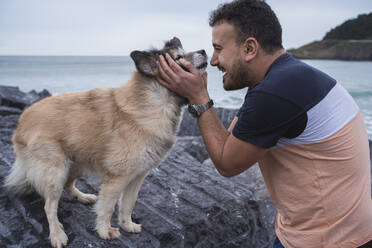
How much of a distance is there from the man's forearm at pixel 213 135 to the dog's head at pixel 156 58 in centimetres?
72

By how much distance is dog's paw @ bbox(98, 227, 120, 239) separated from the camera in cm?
336

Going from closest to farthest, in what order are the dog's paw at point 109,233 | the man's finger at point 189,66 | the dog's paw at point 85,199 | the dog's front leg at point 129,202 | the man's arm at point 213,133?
1. the man's arm at point 213,133
2. the man's finger at point 189,66
3. the dog's paw at point 109,233
4. the dog's front leg at point 129,202
5. the dog's paw at point 85,199

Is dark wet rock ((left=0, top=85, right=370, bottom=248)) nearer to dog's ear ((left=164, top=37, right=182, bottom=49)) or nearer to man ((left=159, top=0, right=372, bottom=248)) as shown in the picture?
man ((left=159, top=0, right=372, bottom=248))

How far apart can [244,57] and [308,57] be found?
73.3m

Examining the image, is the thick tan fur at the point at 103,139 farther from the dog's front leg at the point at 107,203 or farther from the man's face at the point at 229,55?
the man's face at the point at 229,55

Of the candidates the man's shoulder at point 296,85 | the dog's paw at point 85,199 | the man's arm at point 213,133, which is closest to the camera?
the man's shoulder at point 296,85

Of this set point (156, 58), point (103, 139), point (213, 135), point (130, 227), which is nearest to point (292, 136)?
point (213, 135)

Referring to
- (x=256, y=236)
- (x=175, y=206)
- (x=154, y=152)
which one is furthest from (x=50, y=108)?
(x=256, y=236)

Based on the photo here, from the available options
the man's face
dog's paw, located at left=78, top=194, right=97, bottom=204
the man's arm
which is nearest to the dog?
the man's arm

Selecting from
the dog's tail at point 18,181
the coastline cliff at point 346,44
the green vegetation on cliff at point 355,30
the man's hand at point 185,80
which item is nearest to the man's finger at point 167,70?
the man's hand at point 185,80

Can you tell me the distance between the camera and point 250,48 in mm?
2312

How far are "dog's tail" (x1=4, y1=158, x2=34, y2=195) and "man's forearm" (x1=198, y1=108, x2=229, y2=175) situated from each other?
2323mm

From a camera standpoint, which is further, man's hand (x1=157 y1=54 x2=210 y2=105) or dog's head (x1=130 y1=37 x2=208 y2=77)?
dog's head (x1=130 y1=37 x2=208 y2=77)

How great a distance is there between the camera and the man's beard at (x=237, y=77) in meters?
2.41
